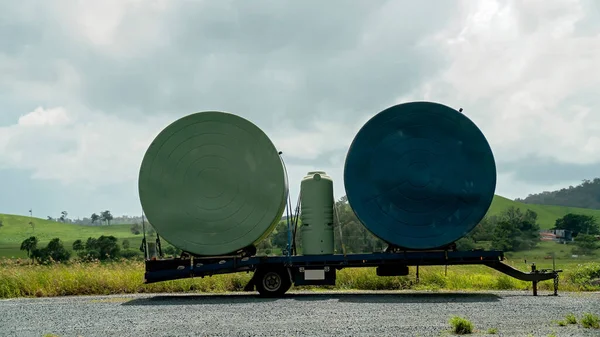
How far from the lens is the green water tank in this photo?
15.4m

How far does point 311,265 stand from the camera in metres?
15.0

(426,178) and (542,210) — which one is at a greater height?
(542,210)

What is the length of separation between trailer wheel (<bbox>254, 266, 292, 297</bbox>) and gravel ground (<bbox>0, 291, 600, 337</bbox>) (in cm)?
29

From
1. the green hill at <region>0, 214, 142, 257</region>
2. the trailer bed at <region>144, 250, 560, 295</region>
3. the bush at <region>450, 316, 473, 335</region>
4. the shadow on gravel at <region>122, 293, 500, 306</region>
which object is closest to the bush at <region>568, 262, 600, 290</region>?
the trailer bed at <region>144, 250, 560, 295</region>

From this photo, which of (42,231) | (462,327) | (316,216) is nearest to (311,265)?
(316,216)

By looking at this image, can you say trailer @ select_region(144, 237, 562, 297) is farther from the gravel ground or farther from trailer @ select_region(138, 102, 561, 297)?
the gravel ground

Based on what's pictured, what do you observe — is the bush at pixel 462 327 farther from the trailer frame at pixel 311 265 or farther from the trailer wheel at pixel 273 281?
the trailer wheel at pixel 273 281

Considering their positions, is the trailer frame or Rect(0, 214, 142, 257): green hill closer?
the trailer frame

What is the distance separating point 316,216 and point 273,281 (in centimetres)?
187

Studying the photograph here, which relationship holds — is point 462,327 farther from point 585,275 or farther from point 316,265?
point 585,275

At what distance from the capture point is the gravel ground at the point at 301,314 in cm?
950

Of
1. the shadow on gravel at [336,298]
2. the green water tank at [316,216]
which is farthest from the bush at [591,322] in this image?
the green water tank at [316,216]

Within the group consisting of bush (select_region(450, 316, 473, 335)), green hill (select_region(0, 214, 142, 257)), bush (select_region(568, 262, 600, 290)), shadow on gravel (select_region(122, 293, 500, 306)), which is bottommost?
shadow on gravel (select_region(122, 293, 500, 306))

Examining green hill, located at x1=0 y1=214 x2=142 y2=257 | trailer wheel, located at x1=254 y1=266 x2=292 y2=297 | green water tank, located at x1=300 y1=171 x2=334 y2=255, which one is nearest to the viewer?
trailer wheel, located at x1=254 y1=266 x2=292 y2=297
